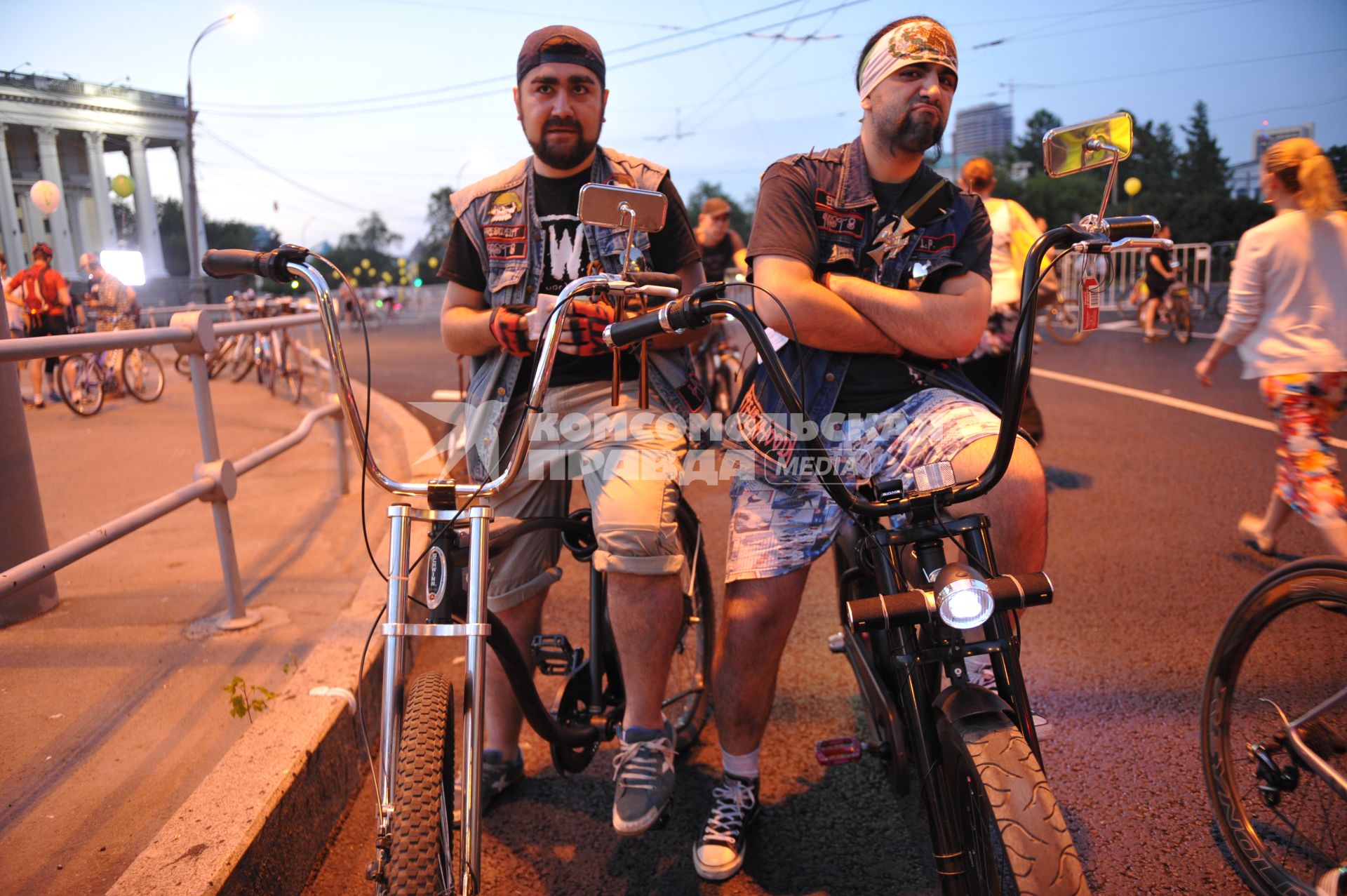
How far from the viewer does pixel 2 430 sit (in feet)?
11.1

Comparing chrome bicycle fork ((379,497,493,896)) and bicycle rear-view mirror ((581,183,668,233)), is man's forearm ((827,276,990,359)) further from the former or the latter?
chrome bicycle fork ((379,497,493,896))

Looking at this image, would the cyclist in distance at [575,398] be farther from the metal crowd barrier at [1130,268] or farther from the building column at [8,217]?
→ the building column at [8,217]

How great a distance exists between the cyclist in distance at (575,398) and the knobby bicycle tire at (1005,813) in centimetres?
92

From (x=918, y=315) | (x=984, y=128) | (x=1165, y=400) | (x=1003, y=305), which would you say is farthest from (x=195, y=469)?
(x=984, y=128)

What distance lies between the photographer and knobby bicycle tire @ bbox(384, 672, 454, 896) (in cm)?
170

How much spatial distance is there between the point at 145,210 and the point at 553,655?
7.40 metres

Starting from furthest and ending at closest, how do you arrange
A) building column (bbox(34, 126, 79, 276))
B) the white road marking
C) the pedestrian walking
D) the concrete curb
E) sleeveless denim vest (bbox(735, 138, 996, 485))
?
the white road marking, building column (bbox(34, 126, 79, 276)), the pedestrian walking, sleeveless denim vest (bbox(735, 138, 996, 485)), the concrete curb

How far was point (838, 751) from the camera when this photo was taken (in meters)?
2.56

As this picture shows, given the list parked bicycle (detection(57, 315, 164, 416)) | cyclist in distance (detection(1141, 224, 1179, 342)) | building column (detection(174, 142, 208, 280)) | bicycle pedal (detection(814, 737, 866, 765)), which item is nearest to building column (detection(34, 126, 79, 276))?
parked bicycle (detection(57, 315, 164, 416))

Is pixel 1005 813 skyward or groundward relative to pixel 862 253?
groundward

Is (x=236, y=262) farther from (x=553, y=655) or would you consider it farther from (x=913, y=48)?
(x=913, y=48)

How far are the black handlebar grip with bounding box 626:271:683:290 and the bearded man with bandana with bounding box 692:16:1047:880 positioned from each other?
38 centimetres

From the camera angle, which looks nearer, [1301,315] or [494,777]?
[494,777]

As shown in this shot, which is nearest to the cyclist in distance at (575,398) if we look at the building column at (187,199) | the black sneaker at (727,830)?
the black sneaker at (727,830)
